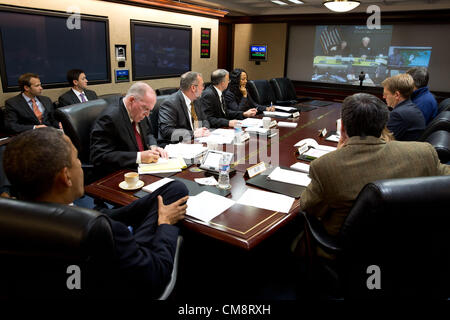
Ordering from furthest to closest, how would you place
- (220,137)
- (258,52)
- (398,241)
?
(258,52)
(220,137)
(398,241)

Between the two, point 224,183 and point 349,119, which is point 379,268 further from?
point 224,183

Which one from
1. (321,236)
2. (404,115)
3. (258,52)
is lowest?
(321,236)

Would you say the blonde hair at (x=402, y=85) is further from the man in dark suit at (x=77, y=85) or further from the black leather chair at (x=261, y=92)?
the man in dark suit at (x=77, y=85)

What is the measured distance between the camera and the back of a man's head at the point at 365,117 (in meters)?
1.36

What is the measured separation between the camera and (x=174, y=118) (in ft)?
9.83

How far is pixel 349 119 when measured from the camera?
139cm

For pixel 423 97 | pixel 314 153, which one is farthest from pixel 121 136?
pixel 423 97

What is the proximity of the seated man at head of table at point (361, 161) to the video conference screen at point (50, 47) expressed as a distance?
3.75 m

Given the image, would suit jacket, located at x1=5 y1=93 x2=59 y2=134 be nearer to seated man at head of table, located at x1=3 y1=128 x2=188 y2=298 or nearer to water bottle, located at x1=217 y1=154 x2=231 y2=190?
water bottle, located at x1=217 y1=154 x2=231 y2=190

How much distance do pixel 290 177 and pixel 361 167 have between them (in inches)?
25.1

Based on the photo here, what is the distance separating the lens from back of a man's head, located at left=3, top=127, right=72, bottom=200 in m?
0.92

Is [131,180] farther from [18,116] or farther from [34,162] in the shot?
[18,116]

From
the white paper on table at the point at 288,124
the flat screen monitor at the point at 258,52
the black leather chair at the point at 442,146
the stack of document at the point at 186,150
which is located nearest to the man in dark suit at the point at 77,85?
the stack of document at the point at 186,150
